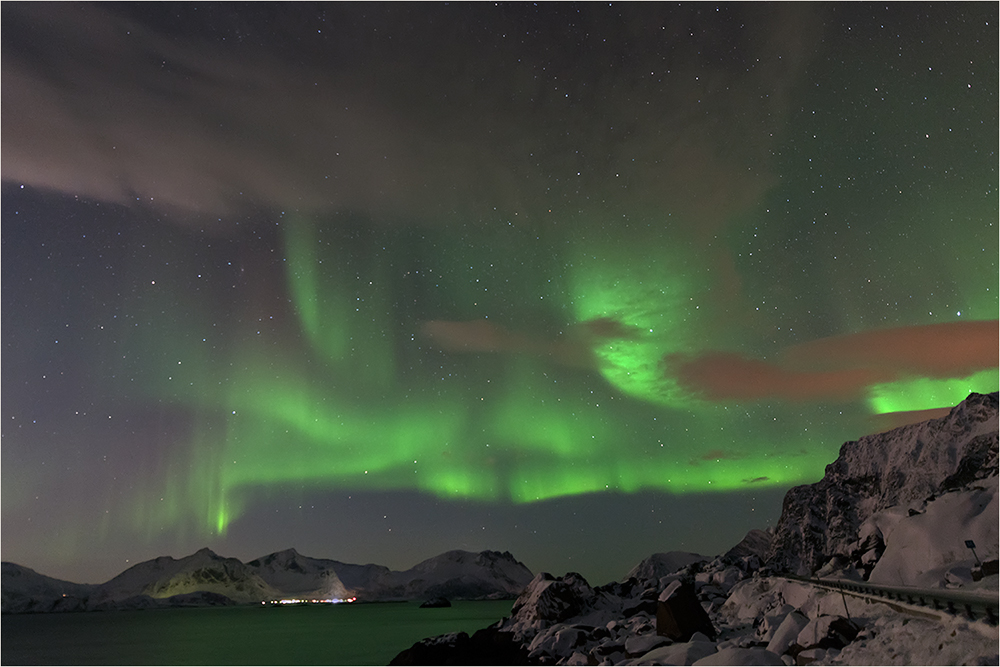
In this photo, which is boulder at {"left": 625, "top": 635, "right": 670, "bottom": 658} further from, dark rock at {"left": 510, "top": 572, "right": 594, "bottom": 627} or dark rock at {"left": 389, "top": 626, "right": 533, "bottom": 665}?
dark rock at {"left": 510, "top": 572, "right": 594, "bottom": 627}

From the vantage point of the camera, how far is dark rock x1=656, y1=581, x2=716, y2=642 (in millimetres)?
37956

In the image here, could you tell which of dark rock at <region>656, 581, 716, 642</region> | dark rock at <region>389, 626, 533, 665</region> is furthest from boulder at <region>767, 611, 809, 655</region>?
dark rock at <region>389, 626, 533, 665</region>

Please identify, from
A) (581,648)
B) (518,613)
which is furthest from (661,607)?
(518,613)

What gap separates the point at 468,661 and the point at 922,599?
3350 centimetres

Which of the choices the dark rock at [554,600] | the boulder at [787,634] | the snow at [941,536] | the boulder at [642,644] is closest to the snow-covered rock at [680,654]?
the boulder at [642,644]

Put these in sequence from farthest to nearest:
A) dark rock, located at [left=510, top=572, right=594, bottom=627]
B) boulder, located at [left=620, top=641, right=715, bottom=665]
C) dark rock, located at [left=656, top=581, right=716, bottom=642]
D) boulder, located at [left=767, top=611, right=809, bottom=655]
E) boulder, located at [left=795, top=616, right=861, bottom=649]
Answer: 1. dark rock, located at [left=510, top=572, right=594, bottom=627]
2. dark rock, located at [left=656, top=581, right=716, bottom=642]
3. boulder, located at [left=620, top=641, right=715, bottom=665]
4. boulder, located at [left=767, top=611, right=809, bottom=655]
5. boulder, located at [left=795, top=616, right=861, bottom=649]

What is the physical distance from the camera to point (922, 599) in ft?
86.0

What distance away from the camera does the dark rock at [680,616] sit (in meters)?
38.0

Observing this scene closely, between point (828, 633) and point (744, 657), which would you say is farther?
point (828, 633)

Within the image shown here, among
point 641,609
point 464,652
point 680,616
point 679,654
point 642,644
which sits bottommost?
point 464,652

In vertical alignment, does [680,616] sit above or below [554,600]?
above

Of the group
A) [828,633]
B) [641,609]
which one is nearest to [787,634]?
[828,633]

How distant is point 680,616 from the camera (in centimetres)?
3869

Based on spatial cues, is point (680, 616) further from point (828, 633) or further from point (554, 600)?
point (554, 600)
